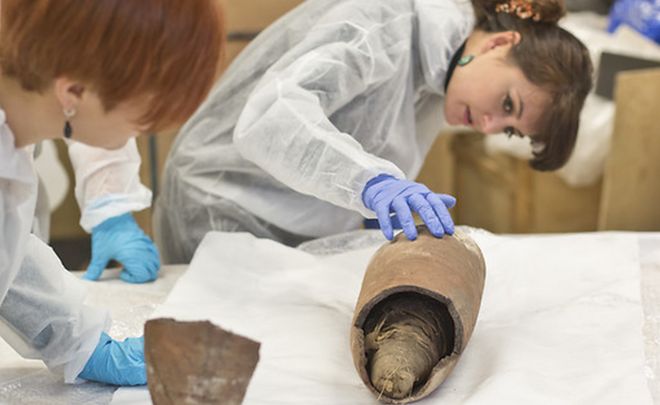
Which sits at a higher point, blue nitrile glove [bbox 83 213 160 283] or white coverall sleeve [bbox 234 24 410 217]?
white coverall sleeve [bbox 234 24 410 217]

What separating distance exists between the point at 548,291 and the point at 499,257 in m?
0.15

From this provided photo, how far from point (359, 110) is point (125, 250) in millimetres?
504

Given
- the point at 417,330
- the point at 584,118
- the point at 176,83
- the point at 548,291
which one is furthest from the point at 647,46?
the point at 176,83

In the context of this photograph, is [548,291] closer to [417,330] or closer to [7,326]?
[417,330]

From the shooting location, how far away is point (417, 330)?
4.01 ft

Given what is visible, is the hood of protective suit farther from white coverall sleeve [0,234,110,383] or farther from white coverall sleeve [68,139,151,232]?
white coverall sleeve [0,234,110,383]

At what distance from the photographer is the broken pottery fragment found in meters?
1.18

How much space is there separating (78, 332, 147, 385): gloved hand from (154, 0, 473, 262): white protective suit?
38 centimetres

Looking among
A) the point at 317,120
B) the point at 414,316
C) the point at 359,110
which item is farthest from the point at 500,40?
the point at 414,316

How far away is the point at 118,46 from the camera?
3.01 ft

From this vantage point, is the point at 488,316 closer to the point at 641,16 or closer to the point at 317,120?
the point at 317,120

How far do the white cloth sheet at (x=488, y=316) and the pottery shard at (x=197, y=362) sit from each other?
1.06 ft

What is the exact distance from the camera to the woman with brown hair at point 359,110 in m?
1.41

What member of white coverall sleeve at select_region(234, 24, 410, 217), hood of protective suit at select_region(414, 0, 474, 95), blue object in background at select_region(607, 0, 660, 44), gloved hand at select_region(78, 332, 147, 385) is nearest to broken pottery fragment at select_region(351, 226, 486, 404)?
white coverall sleeve at select_region(234, 24, 410, 217)
